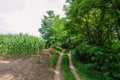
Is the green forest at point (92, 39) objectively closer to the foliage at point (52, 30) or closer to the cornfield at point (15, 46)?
the cornfield at point (15, 46)

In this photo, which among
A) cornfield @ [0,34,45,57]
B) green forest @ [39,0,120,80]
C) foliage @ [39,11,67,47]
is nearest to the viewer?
green forest @ [39,0,120,80]

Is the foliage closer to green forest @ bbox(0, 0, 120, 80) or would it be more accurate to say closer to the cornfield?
green forest @ bbox(0, 0, 120, 80)

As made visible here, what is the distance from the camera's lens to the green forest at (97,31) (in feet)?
61.9

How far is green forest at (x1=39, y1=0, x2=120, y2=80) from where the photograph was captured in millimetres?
18859

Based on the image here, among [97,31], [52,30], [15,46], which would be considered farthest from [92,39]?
[52,30]

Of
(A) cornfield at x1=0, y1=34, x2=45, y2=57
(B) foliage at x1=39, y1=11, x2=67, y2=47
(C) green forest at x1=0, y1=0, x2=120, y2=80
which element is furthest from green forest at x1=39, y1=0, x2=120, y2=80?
(B) foliage at x1=39, y1=11, x2=67, y2=47

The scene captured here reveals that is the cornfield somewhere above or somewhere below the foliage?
below

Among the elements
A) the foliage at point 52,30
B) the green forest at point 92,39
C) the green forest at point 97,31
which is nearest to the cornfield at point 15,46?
the green forest at point 92,39

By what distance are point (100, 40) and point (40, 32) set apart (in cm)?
A: 3861

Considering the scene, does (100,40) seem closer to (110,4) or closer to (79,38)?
(79,38)

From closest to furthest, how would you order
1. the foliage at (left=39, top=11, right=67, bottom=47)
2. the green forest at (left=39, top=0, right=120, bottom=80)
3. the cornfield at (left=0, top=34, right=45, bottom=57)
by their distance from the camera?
the green forest at (left=39, top=0, right=120, bottom=80), the cornfield at (left=0, top=34, right=45, bottom=57), the foliage at (left=39, top=11, right=67, bottom=47)

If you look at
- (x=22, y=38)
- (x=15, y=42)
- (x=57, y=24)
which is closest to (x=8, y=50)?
(x=15, y=42)

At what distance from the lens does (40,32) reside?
6450 cm

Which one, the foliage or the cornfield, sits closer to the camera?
the cornfield
